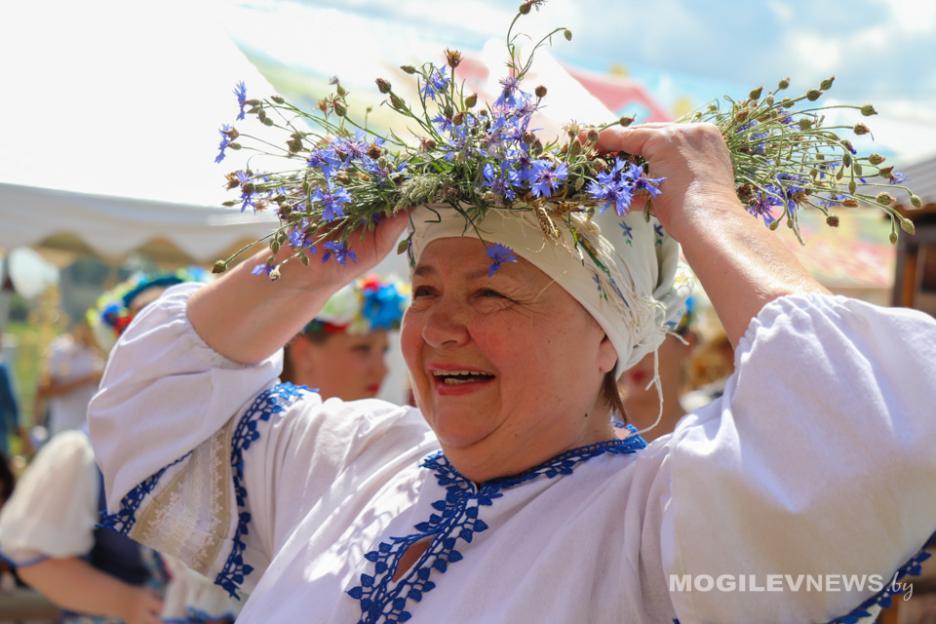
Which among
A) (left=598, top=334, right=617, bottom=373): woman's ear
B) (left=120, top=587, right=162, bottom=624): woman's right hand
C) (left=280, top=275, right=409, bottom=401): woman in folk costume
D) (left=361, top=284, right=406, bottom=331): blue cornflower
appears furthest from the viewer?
(left=361, top=284, right=406, bottom=331): blue cornflower

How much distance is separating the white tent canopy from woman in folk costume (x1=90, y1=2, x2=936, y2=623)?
355mm

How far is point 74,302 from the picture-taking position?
18.2 meters

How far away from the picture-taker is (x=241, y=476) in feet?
7.35

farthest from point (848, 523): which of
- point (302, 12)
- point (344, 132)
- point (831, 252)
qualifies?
point (831, 252)

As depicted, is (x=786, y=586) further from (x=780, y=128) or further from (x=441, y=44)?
(x=441, y=44)

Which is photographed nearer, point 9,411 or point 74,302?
point 9,411

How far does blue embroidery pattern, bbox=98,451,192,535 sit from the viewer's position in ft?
7.30

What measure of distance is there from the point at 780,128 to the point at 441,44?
583cm

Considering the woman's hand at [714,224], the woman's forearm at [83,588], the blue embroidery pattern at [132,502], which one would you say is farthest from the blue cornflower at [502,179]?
the woman's forearm at [83,588]

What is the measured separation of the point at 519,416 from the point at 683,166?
0.56 metres

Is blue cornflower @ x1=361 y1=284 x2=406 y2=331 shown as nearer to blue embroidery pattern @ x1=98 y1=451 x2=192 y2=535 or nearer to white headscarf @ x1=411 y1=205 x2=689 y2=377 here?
blue embroidery pattern @ x1=98 y1=451 x2=192 y2=535

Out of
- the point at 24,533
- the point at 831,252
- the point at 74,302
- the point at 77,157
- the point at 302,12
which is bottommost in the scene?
the point at 74,302

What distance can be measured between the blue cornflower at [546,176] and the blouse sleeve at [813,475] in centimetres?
40

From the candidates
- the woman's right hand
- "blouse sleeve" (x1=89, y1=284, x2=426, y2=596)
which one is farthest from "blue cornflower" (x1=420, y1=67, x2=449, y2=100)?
the woman's right hand
